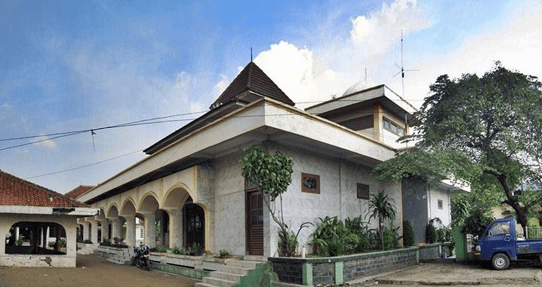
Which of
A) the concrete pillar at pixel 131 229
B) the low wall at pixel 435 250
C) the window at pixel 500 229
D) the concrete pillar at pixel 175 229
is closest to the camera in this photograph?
the window at pixel 500 229

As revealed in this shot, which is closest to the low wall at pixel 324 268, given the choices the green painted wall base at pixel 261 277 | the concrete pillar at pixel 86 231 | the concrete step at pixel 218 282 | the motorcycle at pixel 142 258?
the green painted wall base at pixel 261 277

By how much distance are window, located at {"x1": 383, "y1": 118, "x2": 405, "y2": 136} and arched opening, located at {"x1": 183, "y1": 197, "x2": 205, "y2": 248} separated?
9146mm

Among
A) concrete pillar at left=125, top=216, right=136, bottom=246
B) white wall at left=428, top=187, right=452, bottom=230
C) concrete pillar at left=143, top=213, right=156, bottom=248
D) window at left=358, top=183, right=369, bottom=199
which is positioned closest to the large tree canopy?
window at left=358, top=183, right=369, bottom=199

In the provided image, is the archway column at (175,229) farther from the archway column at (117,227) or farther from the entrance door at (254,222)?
the archway column at (117,227)

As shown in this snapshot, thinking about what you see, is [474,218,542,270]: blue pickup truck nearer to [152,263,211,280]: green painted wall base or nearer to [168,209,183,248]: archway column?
[152,263,211,280]: green painted wall base

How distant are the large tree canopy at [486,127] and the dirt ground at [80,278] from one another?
8681 mm

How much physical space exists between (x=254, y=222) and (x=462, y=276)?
6513 mm

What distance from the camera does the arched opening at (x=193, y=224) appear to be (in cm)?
1844

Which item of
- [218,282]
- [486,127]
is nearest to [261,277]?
[218,282]

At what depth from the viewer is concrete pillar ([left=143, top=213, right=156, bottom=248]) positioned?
2050 centimetres

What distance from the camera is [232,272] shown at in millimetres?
13125

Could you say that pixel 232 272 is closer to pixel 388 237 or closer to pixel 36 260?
pixel 388 237

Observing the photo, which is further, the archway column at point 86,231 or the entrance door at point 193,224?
the archway column at point 86,231

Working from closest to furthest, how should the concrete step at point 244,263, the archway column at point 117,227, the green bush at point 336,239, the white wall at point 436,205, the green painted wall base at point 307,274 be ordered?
the green painted wall base at point 307,274, the concrete step at point 244,263, the green bush at point 336,239, the white wall at point 436,205, the archway column at point 117,227
